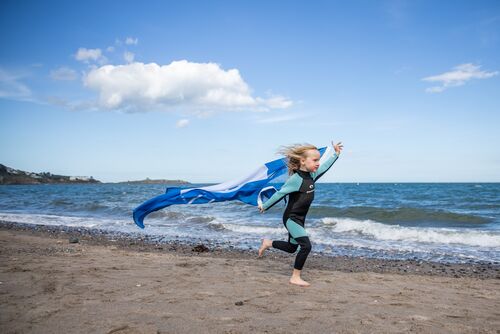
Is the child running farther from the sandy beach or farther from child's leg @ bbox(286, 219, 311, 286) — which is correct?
the sandy beach

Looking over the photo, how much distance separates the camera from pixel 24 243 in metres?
11.2

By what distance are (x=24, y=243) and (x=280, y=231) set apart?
9.16 m

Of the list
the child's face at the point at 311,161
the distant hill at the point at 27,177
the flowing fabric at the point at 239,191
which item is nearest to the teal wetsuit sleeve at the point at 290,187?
the child's face at the point at 311,161

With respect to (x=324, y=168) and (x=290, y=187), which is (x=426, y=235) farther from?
(x=290, y=187)

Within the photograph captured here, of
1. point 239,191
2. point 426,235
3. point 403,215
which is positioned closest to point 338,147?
point 239,191

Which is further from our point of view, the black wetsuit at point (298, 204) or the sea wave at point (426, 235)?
the sea wave at point (426, 235)

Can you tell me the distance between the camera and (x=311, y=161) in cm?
640

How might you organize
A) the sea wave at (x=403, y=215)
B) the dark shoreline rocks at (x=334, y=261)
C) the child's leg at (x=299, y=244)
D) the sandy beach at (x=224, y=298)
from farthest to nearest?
the sea wave at (x=403, y=215)
the dark shoreline rocks at (x=334, y=261)
the child's leg at (x=299, y=244)
the sandy beach at (x=224, y=298)

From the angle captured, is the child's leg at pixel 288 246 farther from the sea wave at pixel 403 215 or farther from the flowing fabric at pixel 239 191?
the sea wave at pixel 403 215

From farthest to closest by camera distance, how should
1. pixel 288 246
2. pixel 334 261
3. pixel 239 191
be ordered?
pixel 334 261, pixel 239 191, pixel 288 246

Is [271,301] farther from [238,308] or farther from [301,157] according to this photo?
[301,157]

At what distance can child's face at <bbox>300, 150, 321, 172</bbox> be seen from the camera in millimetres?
6402

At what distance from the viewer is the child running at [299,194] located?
20.5 feet

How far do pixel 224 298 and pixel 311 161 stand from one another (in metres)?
2.59
